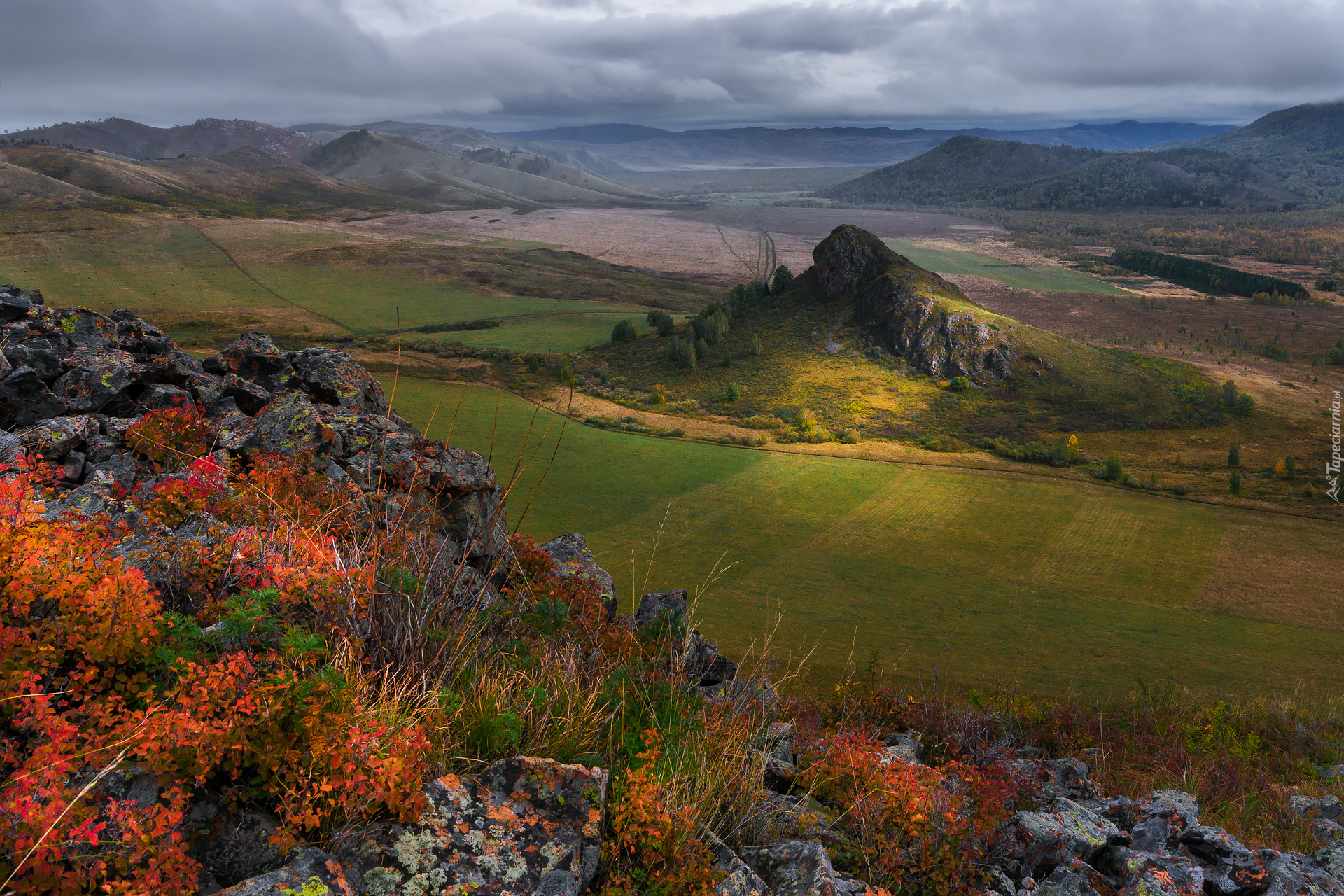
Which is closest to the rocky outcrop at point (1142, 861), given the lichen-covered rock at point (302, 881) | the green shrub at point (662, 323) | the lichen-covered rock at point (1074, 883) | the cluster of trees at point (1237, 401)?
the lichen-covered rock at point (1074, 883)

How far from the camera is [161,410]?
1029 centimetres

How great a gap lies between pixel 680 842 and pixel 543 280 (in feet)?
494

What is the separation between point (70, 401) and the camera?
34.9ft

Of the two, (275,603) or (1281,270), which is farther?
(1281,270)

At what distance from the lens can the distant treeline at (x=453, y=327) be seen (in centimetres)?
10112

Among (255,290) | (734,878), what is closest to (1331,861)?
(734,878)

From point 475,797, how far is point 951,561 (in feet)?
124

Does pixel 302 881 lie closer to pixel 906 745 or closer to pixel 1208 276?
pixel 906 745

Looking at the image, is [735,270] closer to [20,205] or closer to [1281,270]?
[1281,270]

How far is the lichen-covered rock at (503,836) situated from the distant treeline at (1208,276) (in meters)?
201

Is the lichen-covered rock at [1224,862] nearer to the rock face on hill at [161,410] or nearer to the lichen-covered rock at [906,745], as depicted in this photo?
the lichen-covered rock at [906,745]

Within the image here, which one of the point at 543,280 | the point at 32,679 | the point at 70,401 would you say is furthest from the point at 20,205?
the point at 32,679

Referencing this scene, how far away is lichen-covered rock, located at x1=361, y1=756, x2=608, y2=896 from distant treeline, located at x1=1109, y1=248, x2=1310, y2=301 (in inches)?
7903

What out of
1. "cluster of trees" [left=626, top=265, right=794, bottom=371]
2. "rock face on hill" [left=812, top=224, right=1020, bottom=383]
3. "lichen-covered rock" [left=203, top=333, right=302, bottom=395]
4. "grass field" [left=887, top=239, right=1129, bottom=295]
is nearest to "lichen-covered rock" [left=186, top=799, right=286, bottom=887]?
"lichen-covered rock" [left=203, top=333, right=302, bottom=395]
